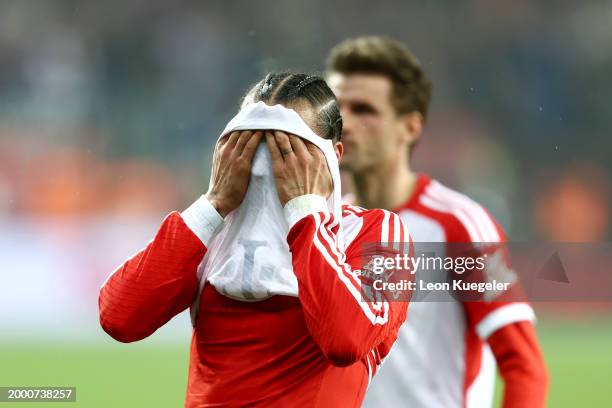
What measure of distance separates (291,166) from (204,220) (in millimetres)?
174

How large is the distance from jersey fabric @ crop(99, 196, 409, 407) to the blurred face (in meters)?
1.45

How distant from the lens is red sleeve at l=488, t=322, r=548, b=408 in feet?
7.69

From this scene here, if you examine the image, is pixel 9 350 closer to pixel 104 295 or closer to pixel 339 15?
pixel 339 15

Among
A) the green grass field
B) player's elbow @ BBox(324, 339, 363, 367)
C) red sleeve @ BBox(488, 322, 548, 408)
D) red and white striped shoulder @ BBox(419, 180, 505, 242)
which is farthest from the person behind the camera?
the green grass field

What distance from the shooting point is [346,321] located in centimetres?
139

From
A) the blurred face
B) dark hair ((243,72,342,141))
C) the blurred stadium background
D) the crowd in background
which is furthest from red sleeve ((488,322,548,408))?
the crowd in background

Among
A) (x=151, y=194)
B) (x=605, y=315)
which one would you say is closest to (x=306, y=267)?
(x=151, y=194)

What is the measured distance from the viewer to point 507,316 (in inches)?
94.4

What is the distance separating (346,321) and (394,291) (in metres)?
0.15

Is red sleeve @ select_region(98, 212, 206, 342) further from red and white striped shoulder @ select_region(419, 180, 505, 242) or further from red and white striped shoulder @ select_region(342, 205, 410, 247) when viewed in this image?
red and white striped shoulder @ select_region(419, 180, 505, 242)

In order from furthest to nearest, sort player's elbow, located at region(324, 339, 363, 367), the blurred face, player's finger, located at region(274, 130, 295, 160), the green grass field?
the green grass field
the blurred face
player's finger, located at region(274, 130, 295, 160)
player's elbow, located at region(324, 339, 363, 367)

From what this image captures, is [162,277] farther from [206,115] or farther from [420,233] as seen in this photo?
[206,115]

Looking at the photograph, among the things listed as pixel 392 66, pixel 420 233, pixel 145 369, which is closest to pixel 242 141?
pixel 420 233

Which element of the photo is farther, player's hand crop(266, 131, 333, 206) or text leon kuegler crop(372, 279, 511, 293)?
text leon kuegler crop(372, 279, 511, 293)
